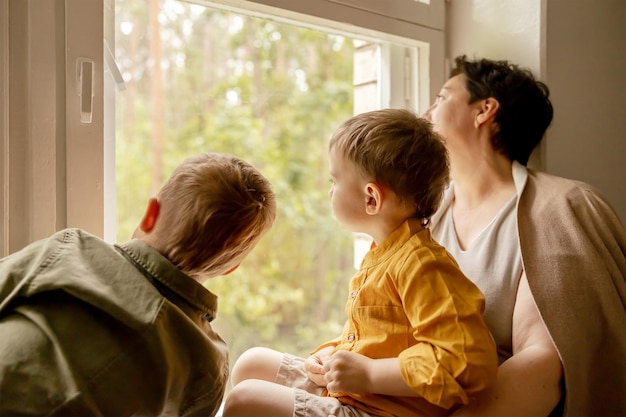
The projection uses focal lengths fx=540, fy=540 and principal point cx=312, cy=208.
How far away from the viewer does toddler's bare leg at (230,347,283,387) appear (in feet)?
3.68

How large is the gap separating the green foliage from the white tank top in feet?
3.92

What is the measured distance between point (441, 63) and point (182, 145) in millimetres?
1145

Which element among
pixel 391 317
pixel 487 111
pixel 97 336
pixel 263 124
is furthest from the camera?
pixel 263 124

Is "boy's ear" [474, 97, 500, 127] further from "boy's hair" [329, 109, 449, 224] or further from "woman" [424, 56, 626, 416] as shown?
"boy's hair" [329, 109, 449, 224]

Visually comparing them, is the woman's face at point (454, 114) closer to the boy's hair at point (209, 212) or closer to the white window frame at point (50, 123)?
the boy's hair at point (209, 212)

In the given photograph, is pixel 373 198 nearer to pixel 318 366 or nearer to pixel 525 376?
pixel 318 366

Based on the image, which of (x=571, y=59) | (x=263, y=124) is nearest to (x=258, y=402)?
(x=571, y=59)

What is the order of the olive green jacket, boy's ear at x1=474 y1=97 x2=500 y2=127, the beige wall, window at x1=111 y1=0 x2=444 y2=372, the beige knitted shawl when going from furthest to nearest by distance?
window at x1=111 y1=0 x2=444 y2=372, the beige wall, boy's ear at x1=474 y1=97 x2=500 y2=127, the beige knitted shawl, the olive green jacket

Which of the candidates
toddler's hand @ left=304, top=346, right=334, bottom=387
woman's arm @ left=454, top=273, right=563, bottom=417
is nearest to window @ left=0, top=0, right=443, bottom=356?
toddler's hand @ left=304, top=346, right=334, bottom=387

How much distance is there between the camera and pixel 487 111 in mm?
1373

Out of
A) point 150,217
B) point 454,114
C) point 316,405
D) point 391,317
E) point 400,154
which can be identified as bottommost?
point 316,405

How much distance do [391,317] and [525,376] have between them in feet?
0.96

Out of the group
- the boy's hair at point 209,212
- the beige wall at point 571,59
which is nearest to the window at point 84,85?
the beige wall at point 571,59

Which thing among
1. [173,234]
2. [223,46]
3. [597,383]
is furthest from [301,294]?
[173,234]
